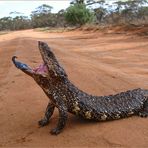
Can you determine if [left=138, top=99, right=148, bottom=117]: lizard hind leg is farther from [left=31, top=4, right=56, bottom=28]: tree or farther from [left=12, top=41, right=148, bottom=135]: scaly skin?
[left=31, top=4, right=56, bottom=28]: tree

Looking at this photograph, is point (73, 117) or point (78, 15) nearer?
point (73, 117)

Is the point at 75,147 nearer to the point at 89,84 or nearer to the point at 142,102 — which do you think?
the point at 142,102

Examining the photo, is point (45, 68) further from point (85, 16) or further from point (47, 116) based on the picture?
point (85, 16)

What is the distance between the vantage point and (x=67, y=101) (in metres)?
5.20

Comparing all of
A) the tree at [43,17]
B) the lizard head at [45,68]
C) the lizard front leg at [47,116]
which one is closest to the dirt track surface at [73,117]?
the lizard front leg at [47,116]

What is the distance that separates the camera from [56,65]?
510cm

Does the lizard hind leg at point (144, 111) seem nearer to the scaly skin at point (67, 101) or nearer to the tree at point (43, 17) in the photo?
the scaly skin at point (67, 101)

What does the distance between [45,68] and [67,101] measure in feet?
1.61

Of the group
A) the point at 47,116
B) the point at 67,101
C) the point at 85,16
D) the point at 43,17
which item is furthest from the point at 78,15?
the point at 67,101

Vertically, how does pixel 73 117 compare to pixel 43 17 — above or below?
above

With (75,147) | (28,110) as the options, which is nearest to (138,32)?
(28,110)

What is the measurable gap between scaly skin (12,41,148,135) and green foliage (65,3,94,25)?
39.5m

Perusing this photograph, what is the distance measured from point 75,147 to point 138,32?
54.7 feet

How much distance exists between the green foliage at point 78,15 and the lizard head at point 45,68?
130ft
